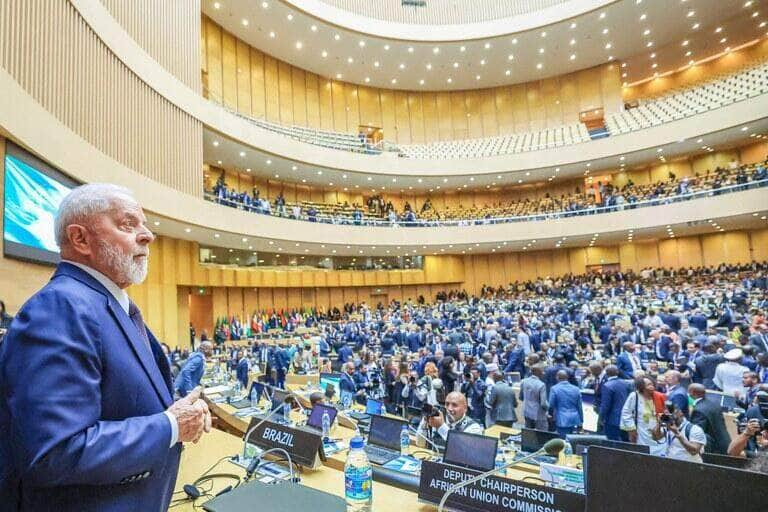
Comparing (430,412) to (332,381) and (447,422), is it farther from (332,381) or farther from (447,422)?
(332,381)

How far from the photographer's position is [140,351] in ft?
4.89

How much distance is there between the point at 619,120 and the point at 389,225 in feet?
45.9

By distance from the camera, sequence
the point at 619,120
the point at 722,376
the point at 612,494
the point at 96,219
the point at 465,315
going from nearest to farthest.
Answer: the point at 96,219, the point at 612,494, the point at 722,376, the point at 465,315, the point at 619,120

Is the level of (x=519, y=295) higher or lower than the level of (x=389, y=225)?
lower

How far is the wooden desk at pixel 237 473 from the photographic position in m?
2.65

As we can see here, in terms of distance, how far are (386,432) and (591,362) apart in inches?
190

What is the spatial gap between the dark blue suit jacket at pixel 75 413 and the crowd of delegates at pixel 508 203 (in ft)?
53.4

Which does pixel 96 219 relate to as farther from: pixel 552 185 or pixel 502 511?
pixel 552 185

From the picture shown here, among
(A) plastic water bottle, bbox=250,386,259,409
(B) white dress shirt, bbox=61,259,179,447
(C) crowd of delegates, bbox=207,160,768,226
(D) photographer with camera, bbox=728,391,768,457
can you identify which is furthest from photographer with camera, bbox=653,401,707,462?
(C) crowd of delegates, bbox=207,160,768,226

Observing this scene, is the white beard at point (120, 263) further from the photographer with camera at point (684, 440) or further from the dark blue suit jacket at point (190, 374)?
the dark blue suit jacket at point (190, 374)

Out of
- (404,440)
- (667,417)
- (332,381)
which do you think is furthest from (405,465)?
(332,381)

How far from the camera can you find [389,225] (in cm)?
2439

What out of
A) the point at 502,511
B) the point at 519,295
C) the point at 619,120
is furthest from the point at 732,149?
the point at 502,511

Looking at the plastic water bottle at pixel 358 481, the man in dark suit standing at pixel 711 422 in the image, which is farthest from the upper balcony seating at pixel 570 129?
the plastic water bottle at pixel 358 481
